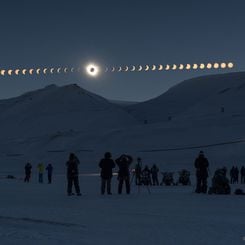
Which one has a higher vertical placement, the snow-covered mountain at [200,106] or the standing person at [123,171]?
the snow-covered mountain at [200,106]

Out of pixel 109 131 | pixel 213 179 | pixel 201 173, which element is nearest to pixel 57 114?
pixel 109 131

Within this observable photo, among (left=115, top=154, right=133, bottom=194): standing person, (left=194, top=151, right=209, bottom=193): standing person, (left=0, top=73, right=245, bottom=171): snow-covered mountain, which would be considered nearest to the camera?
(left=115, top=154, right=133, bottom=194): standing person

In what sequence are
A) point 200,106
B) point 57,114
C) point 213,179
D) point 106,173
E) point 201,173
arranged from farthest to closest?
point 200,106 → point 57,114 → point 201,173 → point 213,179 → point 106,173

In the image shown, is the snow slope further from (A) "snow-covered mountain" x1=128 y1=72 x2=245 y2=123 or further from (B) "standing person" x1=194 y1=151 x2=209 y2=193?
(A) "snow-covered mountain" x1=128 y1=72 x2=245 y2=123

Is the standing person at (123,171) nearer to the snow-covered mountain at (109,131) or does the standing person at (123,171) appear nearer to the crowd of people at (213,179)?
the crowd of people at (213,179)

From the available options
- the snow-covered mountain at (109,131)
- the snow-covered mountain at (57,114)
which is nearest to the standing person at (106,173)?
the snow-covered mountain at (109,131)

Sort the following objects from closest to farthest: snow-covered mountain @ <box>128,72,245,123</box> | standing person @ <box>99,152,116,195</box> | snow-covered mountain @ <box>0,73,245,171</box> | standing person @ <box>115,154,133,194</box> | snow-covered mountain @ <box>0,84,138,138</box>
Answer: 1. standing person @ <box>99,152,116,195</box>
2. standing person @ <box>115,154,133,194</box>
3. snow-covered mountain @ <box>0,73,245,171</box>
4. snow-covered mountain @ <box>128,72,245,123</box>
5. snow-covered mountain @ <box>0,84,138,138</box>

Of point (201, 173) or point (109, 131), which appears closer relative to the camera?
point (201, 173)

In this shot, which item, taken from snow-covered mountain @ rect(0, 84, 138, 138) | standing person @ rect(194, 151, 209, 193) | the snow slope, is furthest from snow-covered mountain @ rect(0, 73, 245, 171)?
the snow slope

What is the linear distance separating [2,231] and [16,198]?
8.87 m

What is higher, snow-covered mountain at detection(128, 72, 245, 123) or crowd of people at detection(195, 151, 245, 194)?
snow-covered mountain at detection(128, 72, 245, 123)

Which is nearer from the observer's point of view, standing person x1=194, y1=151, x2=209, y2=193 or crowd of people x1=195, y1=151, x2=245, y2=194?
crowd of people x1=195, y1=151, x2=245, y2=194

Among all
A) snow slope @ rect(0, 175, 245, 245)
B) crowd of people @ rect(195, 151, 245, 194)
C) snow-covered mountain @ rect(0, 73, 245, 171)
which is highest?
snow-covered mountain @ rect(0, 73, 245, 171)

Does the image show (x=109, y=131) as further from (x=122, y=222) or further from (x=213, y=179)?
(x=122, y=222)
